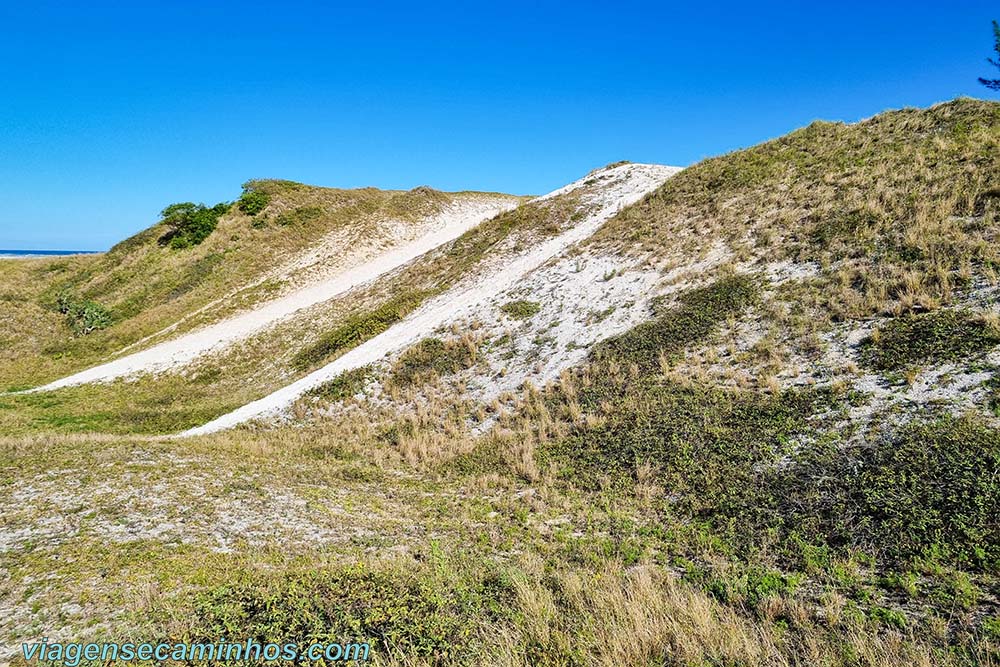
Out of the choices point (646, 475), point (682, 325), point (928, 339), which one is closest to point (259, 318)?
point (682, 325)

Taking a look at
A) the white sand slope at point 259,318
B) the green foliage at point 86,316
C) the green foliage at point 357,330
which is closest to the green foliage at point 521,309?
the green foliage at point 357,330

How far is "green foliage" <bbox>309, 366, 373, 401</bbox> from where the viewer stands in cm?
2045

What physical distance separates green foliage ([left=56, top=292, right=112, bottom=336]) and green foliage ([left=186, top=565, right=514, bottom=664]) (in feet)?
140

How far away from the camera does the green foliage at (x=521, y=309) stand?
22628mm

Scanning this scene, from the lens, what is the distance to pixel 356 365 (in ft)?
74.6

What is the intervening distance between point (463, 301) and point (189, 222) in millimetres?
36203

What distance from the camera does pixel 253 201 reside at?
4903 centimetres

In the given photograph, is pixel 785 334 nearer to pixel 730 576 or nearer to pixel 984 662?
pixel 730 576

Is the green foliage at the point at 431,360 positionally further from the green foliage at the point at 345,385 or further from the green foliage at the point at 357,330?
the green foliage at the point at 357,330

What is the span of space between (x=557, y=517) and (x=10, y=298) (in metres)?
62.0

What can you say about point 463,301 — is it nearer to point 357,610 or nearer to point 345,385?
point 345,385

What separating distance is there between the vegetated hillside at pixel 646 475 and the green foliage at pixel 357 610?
4 cm

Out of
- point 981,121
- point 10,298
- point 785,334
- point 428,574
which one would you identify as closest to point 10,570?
point 428,574

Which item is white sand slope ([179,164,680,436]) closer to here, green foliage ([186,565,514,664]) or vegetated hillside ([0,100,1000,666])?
vegetated hillside ([0,100,1000,666])
